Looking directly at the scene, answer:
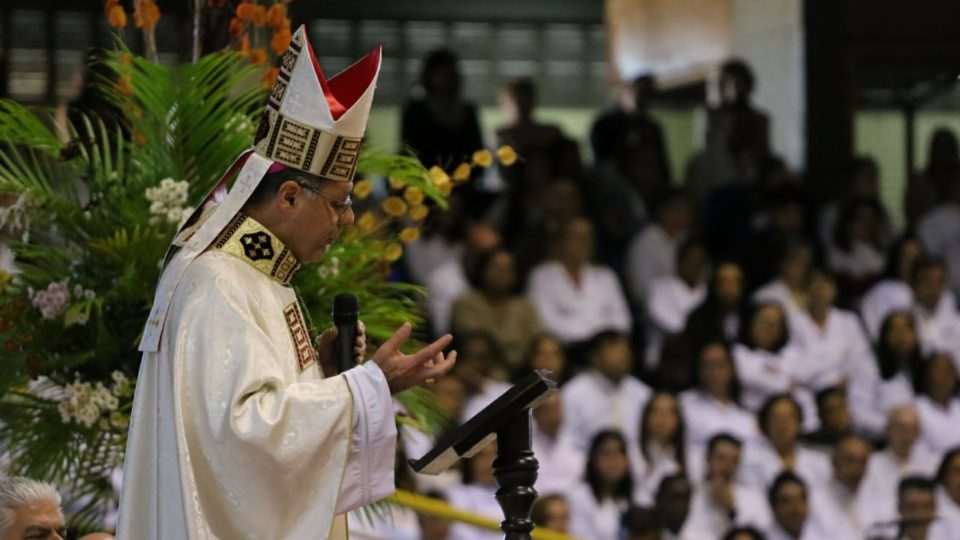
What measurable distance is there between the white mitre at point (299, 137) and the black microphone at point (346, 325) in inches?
8.7

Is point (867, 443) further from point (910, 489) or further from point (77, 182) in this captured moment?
point (77, 182)

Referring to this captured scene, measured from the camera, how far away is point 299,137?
11.8 feet

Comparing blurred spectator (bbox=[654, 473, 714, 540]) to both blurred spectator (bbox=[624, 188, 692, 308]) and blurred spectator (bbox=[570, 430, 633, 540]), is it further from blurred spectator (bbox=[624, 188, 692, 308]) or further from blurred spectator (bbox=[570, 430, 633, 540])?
blurred spectator (bbox=[624, 188, 692, 308])

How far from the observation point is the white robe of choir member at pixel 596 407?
28.0 feet

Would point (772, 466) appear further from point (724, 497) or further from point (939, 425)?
point (939, 425)

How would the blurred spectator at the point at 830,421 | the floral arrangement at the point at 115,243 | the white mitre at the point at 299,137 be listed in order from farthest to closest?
the blurred spectator at the point at 830,421, the floral arrangement at the point at 115,243, the white mitre at the point at 299,137

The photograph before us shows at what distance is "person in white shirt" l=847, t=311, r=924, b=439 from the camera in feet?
31.6

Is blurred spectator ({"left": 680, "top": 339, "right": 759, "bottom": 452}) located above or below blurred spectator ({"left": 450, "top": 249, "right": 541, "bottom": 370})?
below

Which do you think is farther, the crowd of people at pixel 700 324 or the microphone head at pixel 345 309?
the crowd of people at pixel 700 324

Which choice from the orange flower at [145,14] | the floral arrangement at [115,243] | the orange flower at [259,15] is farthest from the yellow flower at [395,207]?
the orange flower at [145,14]

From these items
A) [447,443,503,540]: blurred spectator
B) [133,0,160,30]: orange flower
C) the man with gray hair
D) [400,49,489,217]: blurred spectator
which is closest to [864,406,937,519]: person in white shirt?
[447,443,503,540]: blurred spectator

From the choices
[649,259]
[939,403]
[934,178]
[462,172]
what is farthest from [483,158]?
[934,178]

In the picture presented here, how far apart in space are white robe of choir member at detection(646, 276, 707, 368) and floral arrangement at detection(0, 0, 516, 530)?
15.3 feet

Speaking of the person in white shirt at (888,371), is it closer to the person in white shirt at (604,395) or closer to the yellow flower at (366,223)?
the person in white shirt at (604,395)
